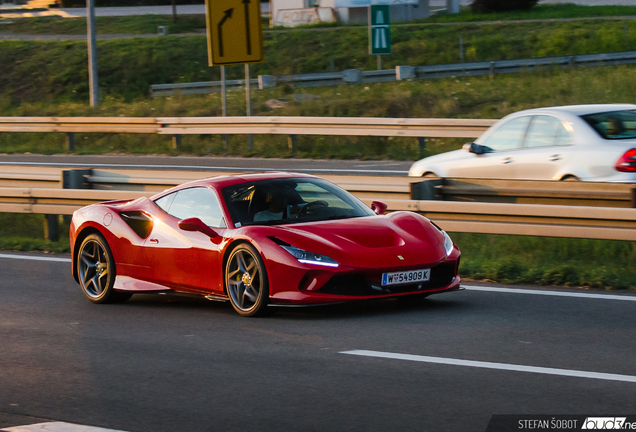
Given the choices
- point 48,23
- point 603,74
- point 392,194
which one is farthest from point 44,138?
point 48,23

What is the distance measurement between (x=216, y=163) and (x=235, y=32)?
Result: 2810mm

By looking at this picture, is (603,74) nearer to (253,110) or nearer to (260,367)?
(253,110)

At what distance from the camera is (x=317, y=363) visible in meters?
6.86

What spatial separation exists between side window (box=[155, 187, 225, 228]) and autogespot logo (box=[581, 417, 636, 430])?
429cm

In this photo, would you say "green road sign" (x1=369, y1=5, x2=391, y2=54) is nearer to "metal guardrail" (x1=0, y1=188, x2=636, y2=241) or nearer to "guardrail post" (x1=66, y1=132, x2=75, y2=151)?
"guardrail post" (x1=66, y1=132, x2=75, y2=151)

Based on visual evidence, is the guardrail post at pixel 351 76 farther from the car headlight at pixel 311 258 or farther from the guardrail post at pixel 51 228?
the car headlight at pixel 311 258

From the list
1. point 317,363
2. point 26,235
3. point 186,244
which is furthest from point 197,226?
point 26,235

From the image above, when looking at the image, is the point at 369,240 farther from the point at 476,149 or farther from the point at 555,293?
the point at 476,149

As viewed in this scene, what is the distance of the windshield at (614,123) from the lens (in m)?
11.9

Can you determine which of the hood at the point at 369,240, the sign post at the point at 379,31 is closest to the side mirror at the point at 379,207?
the hood at the point at 369,240

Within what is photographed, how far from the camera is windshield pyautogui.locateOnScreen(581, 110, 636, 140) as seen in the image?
11859 mm

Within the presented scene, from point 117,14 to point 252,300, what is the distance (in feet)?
183

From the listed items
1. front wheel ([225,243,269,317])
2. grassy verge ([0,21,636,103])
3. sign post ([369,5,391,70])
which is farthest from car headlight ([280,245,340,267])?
grassy verge ([0,21,636,103])

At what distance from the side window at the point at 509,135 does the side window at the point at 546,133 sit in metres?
0.13
